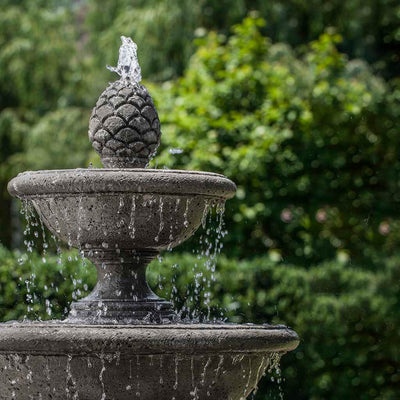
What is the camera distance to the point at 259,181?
32.8 ft

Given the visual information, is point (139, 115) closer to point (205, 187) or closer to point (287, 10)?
point (205, 187)

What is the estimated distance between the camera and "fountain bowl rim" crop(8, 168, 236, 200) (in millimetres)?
4594

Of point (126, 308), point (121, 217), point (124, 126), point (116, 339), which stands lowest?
point (126, 308)

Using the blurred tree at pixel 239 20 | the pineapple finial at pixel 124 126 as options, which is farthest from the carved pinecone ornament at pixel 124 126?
the blurred tree at pixel 239 20

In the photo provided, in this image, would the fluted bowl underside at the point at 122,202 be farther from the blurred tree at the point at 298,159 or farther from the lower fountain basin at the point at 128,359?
the blurred tree at the point at 298,159

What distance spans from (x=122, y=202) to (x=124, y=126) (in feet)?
1.56

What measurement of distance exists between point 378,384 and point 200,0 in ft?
21.3

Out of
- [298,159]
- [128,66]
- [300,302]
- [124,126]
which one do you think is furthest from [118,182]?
[298,159]

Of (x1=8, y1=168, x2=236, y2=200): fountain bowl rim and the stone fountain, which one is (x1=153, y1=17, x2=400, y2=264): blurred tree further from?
(x1=8, y1=168, x2=236, y2=200): fountain bowl rim

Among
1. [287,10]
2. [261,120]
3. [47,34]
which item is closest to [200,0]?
[287,10]

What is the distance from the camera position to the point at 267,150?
32.8 ft

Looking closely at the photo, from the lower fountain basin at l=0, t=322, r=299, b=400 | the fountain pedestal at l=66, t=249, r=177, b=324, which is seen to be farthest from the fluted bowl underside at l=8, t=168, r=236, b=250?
the lower fountain basin at l=0, t=322, r=299, b=400

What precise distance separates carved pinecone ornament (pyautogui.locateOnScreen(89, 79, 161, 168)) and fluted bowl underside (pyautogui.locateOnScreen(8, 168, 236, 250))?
0.38 metres

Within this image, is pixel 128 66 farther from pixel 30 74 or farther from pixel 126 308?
pixel 30 74
